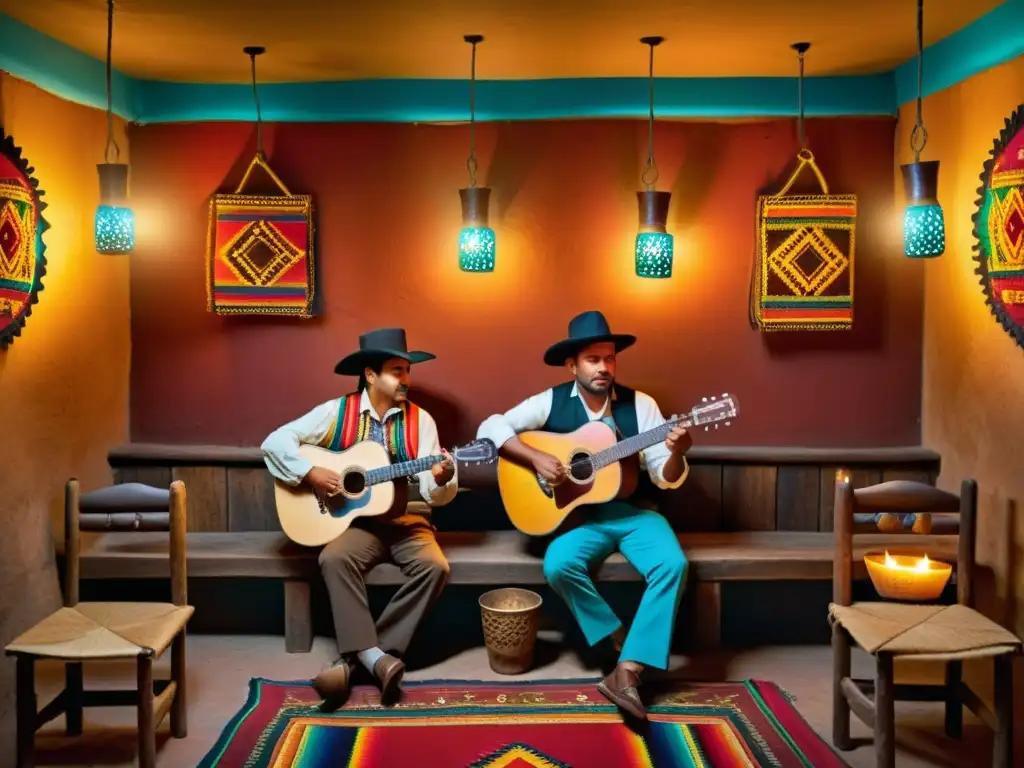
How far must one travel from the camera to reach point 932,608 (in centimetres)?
342

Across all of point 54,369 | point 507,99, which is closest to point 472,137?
point 507,99

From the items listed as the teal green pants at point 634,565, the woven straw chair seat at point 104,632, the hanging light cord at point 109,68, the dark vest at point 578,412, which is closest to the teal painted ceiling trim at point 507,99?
the hanging light cord at point 109,68

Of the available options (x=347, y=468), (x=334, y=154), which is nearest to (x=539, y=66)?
(x=334, y=154)

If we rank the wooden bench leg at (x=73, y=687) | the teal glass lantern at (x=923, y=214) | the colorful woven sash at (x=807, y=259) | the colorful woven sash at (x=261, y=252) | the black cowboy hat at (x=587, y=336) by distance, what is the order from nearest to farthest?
1. the wooden bench leg at (x=73, y=687)
2. the teal glass lantern at (x=923, y=214)
3. the black cowboy hat at (x=587, y=336)
4. the colorful woven sash at (x=807, y=259)
5. the colorful woven sash at (x=261, y=252)

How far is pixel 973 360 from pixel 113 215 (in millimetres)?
3757

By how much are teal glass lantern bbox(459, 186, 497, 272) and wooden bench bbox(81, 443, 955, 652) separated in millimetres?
1076

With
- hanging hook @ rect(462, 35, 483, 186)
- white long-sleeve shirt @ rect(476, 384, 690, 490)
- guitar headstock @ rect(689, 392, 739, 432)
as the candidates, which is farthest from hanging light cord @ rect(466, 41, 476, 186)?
guitar headstock @ rect(689, 392, 739, 432)

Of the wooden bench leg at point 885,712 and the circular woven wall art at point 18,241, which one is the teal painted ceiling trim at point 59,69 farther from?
the wooden bench leg at point 885,712

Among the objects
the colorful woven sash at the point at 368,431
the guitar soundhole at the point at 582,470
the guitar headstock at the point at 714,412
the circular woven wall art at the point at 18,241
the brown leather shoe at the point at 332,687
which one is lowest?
the brown leather shoe at the point at 332,687

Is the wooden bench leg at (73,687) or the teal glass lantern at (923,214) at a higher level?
the teal glass lantern at (923,214)

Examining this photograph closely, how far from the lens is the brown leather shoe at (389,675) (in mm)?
3797

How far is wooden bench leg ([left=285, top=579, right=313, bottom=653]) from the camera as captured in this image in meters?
4.38

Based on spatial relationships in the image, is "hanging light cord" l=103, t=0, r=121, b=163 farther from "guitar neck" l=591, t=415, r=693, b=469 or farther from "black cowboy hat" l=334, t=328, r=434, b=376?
"guitar neck" l=591, t=415, r=693, b=469

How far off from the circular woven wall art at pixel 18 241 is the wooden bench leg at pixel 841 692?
3372mm
